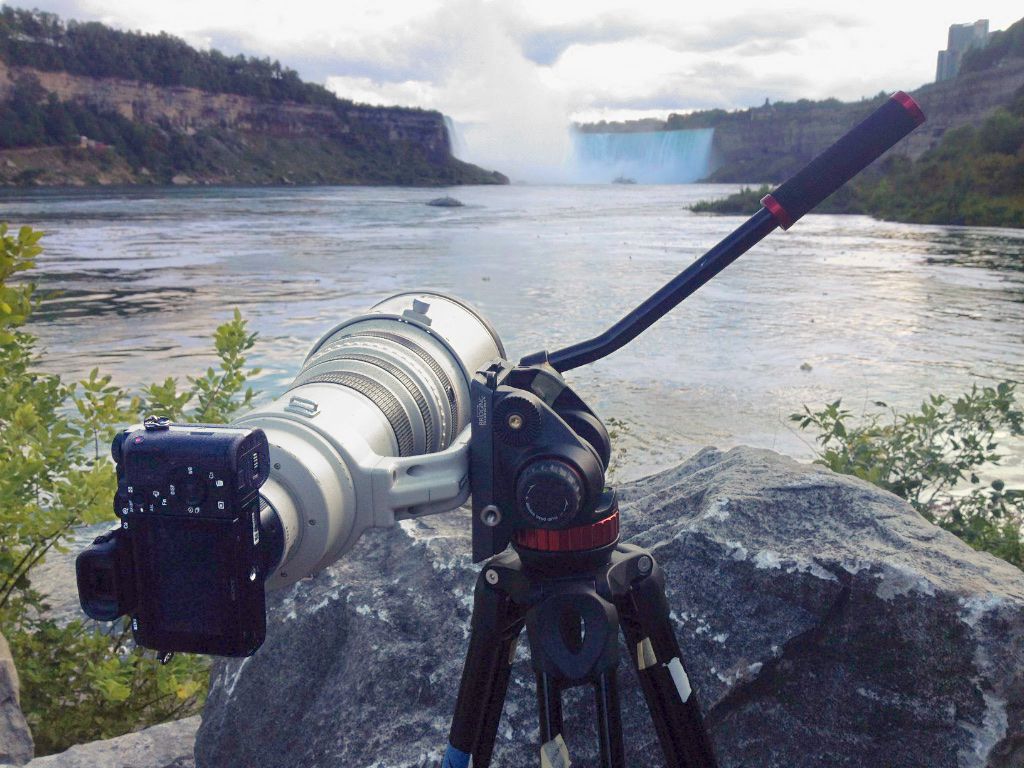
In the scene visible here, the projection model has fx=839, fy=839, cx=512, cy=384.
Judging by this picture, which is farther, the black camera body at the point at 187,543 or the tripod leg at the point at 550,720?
the tripod leg at the point at 550,720

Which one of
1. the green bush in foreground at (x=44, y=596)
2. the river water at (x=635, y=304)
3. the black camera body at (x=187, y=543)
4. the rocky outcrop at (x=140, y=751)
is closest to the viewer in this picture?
the black camera body at (x=187, y=543)

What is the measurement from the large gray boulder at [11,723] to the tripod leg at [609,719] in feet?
5.39

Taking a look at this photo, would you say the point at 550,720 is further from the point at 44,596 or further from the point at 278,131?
the point at 278,131

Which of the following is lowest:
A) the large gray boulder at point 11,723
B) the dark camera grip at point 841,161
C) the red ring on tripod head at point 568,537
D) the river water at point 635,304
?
the river water at point 635,304

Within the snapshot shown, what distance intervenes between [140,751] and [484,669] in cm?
137

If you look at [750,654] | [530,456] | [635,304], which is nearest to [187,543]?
[530,456]

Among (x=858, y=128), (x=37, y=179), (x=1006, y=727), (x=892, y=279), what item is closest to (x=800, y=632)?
(x=1006, y=727)

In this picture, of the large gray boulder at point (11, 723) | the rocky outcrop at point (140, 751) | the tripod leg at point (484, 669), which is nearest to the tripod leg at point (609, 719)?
the tripod leg at point (484, 669)

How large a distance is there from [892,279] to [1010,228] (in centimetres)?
1183

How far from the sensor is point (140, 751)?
2271mm

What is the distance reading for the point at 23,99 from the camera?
70250 millimetres

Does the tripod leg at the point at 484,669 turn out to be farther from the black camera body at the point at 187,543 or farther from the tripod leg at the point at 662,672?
the black camera body at the point at 187,543

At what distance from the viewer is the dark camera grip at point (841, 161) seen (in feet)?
4.50

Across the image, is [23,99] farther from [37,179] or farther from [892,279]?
[892,279]
